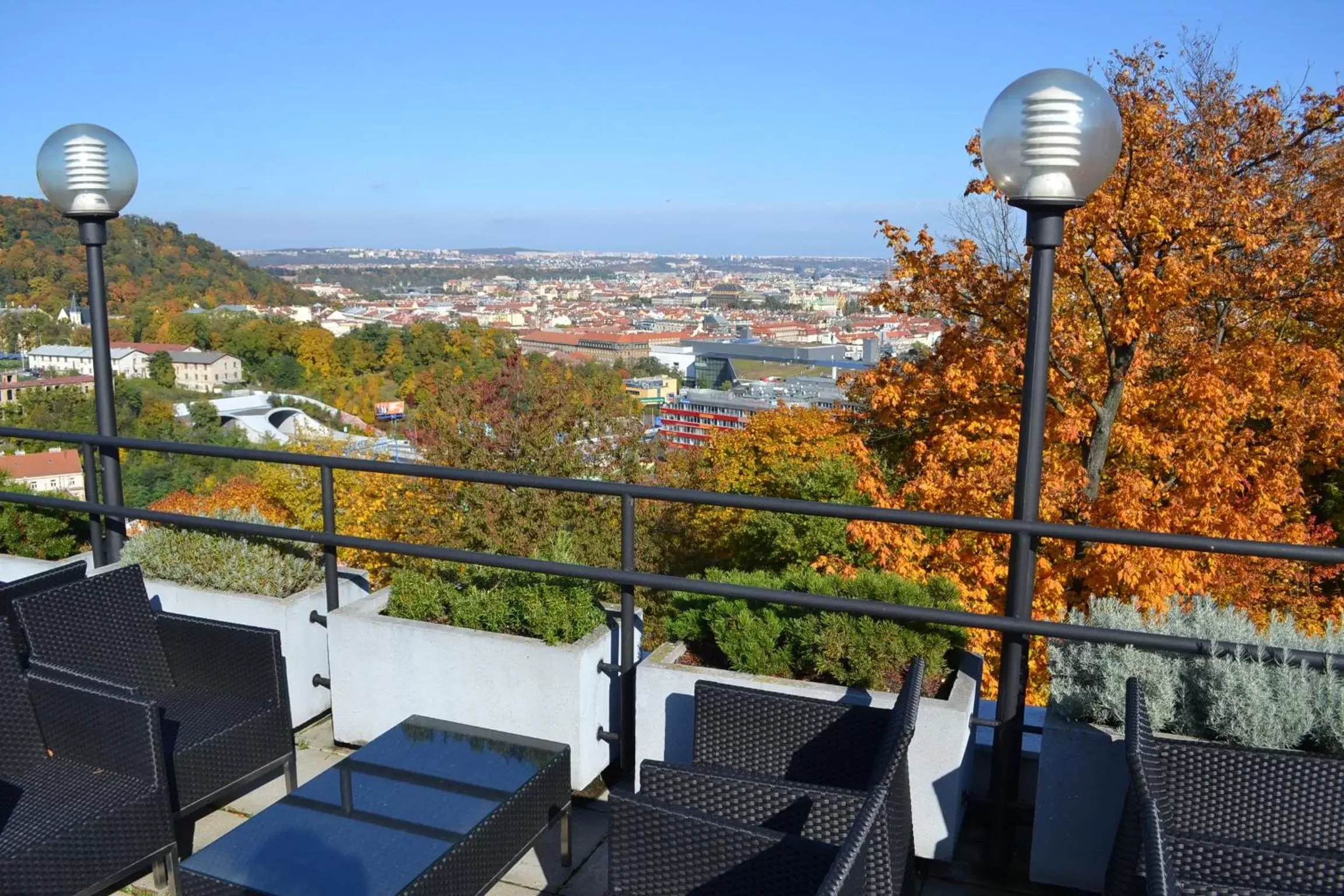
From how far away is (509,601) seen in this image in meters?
2.91

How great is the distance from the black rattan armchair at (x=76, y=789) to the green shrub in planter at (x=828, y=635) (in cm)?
130

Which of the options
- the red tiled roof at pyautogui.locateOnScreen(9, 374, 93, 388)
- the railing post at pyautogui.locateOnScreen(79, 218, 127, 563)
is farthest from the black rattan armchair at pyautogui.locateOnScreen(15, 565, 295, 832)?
the red tiled roof at pyautogui.locateOnScreen(9, 374, 93, 388)

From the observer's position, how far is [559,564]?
270cm

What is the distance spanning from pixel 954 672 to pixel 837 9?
111ft

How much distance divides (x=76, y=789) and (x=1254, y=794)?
2444mm

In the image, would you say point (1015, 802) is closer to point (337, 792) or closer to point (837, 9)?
point (337, 792)

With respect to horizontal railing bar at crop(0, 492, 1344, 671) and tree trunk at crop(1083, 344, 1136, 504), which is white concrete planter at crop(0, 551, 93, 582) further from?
tree trunk at crop(1083, 344, 1136, 504)

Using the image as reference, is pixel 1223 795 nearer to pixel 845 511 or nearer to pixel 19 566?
pixel 845 511

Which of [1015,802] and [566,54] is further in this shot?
[566,54]

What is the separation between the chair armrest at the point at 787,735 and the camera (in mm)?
2145

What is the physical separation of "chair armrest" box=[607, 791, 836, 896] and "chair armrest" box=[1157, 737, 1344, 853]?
75cm

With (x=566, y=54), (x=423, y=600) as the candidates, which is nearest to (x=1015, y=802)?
(x=423, y=600)

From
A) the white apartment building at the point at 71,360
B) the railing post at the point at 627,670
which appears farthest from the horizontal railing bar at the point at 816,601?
the white apartment building at the point at 71,360

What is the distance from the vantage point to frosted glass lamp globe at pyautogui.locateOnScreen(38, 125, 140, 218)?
363 cm
